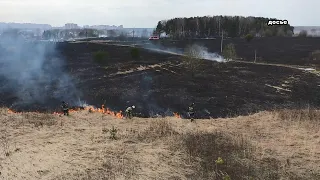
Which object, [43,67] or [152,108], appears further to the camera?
[43,67]

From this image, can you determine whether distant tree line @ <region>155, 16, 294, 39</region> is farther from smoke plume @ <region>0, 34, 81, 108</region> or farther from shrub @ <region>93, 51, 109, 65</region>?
smoke plume @ <region>0, 34, 81, 108</region>

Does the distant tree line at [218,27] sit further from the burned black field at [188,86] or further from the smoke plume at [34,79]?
the smoke plume at [34,79]

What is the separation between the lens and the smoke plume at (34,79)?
1191 inches

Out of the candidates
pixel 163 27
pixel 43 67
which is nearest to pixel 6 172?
pixel 43 67

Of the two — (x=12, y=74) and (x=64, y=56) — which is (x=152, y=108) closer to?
(x=12, y=74)

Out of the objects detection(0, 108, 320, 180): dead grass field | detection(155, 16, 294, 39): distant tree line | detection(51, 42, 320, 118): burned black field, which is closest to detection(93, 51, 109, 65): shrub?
detection(51, 42, 320, 118): burned black field

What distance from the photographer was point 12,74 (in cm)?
3953

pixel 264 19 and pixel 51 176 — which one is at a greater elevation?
pixel 264 19

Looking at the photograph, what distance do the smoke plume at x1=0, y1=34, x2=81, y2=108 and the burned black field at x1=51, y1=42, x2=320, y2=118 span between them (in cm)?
167

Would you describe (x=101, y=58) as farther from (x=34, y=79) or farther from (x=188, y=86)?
(x=188, y=86)

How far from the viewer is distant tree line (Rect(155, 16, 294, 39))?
97062mm

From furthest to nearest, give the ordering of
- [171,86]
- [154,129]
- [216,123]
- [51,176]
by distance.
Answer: [171,86]
[216,123]
[154,129]
[51,176]

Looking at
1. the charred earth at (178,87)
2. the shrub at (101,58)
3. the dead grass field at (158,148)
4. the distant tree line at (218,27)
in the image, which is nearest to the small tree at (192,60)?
the charred earth at (178,87)

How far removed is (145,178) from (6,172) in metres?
4.77
